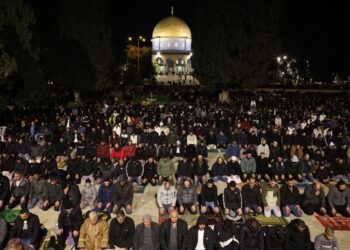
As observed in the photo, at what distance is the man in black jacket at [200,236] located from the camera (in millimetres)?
7188

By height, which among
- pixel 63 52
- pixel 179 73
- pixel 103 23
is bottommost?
pixel 63 52

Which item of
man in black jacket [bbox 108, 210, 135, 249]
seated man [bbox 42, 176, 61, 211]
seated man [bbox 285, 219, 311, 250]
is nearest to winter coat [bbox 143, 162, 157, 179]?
seated man [bbox 42, 176, 61, 211]

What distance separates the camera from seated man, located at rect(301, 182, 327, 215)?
30.5ft

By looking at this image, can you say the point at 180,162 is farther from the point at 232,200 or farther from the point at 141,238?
the point at 141,238

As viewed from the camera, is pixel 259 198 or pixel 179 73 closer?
pixel 259 198

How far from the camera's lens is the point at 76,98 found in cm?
3406

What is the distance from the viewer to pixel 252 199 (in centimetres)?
917

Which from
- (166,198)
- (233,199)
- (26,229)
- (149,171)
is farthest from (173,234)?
(149,171)

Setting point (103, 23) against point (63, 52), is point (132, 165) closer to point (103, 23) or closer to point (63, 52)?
point (63, 52)

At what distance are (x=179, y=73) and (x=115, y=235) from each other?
73179mm

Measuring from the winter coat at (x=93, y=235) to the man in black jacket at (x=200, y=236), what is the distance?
1.79 meters

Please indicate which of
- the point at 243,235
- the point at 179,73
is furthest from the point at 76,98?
the point at 179,73

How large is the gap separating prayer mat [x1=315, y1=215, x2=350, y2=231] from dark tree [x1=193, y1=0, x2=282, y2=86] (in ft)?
74.1

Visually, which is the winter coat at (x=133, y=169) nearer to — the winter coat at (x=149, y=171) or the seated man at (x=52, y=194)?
the winter coat at (x=149, y=171)
